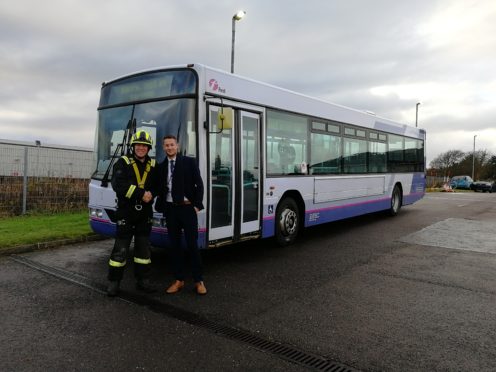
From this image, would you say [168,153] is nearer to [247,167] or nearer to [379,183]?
[247,167]

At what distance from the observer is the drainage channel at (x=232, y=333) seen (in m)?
3.50

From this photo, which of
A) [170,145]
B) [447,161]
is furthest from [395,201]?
[447,161]

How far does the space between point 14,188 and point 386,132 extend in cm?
1064

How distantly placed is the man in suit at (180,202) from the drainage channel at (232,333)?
491mm

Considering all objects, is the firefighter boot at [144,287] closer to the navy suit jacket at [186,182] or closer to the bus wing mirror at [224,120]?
the navy suit jacket at [186,182]

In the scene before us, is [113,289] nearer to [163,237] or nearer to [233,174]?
[163,237]

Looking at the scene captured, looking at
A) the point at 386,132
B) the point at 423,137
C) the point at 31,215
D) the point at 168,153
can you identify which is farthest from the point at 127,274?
the point at 423,137

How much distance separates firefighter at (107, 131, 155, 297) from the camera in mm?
5082

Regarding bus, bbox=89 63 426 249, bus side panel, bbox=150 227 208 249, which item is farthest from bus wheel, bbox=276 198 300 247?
bus side panel, bbox=150 227 208 249

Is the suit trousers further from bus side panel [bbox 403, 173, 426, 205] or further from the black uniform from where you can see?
bus side panel [bbox 403, 173, 426, 205]

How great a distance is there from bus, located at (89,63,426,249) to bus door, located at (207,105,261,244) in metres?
0.02

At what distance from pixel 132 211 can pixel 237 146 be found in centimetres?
234

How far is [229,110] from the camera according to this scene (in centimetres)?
629

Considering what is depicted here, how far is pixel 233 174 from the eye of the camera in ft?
22.4
